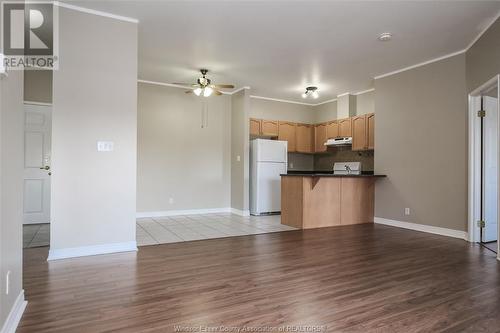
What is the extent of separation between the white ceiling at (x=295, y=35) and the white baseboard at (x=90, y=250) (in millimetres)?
2741

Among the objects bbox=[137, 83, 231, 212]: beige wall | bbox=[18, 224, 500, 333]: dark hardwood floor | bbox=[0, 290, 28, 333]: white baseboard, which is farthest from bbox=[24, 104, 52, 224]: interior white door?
bbox=[0, 290, 28, 333]: white baseboard

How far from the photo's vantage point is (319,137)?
7.89 m

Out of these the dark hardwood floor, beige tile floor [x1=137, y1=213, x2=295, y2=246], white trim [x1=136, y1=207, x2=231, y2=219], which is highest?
white trim [x1=136, y1=207, x2=231, y2=219]

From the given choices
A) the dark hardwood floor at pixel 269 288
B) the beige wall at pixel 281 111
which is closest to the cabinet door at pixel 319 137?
the beige wall at pixel 281 111

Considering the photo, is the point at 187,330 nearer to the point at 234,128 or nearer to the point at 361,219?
the point at 361,219

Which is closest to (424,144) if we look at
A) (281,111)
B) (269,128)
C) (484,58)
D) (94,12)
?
(484,58)

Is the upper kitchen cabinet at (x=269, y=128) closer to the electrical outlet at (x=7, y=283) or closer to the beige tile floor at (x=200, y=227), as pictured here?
the beige tile floor at (x=200, y=227)

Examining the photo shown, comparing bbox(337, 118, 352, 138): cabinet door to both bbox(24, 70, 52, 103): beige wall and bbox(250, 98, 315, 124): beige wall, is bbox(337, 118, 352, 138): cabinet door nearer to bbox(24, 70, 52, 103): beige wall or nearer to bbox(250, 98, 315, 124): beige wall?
bbox(250, 98, 315, 124): beige wall

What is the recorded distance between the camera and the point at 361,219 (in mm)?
5926

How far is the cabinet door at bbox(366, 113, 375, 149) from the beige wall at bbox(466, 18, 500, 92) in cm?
197

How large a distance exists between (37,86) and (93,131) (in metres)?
2.86

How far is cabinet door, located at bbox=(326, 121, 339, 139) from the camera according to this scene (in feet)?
23.8

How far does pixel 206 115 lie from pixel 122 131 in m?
3.47

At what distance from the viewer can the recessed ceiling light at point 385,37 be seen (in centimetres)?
401
